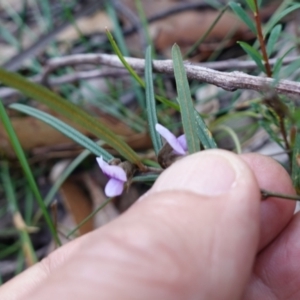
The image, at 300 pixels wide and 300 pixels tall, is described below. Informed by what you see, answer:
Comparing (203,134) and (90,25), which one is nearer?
(203,134)

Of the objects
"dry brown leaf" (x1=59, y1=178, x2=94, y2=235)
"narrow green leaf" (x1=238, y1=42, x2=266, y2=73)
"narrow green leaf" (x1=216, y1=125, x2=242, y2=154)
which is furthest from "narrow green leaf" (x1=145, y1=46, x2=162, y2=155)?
"dry brown leaf" (x1=59, y1=178, x2=94, y2=235)

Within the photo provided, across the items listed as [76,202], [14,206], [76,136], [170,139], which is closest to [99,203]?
[76,202]

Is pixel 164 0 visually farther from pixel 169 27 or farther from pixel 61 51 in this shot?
pixel 61 51

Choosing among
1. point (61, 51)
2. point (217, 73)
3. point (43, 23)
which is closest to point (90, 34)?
point (61, 51)

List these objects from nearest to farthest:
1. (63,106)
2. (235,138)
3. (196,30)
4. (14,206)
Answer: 1. (63,106)
2. (235,138)
3. (14,206)
4. (196,30)

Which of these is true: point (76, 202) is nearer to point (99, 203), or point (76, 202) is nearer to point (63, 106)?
point (99, 203)

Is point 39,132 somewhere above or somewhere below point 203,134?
below

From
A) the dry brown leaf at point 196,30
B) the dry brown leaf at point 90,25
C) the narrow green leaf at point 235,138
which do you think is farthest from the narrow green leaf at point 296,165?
the dry brown leaf at point 90,25

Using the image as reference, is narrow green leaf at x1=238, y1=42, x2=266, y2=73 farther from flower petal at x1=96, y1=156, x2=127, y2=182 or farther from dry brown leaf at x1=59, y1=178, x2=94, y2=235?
dry brown leaf at x1=59, y1=178, x2=94, y2=235
